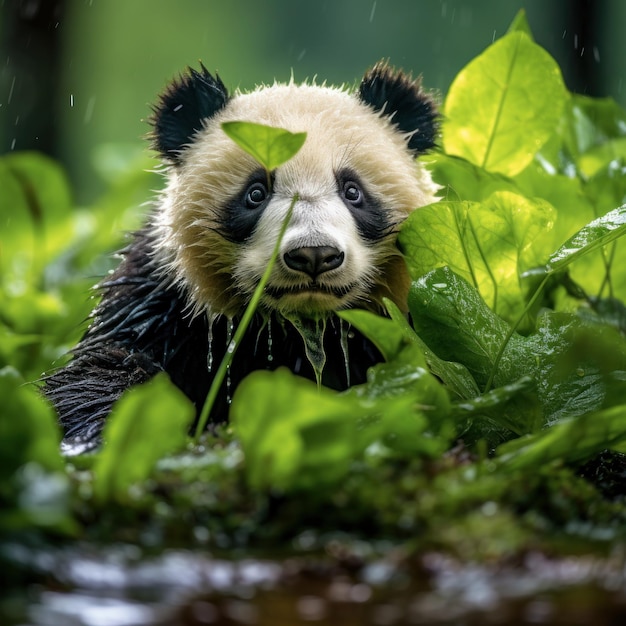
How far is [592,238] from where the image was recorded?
5.80 ft

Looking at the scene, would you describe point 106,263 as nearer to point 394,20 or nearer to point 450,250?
point 450,250

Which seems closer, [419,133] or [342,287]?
[342,287]

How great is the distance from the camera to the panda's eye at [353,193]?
8.50ft

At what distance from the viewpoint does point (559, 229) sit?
2461 mm

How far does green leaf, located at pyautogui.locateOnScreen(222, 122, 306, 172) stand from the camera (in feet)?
5.30

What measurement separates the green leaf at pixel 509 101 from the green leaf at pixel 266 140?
1.08 metres

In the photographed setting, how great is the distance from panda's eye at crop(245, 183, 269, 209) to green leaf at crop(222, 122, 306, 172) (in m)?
0.85

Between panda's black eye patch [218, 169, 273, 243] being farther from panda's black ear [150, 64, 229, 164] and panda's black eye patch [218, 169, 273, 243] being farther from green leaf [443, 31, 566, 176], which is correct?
green leaf [443, 31, 566, 176]

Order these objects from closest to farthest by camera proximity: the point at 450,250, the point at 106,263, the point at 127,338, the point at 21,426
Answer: the point at 21,426
the point at 450,250
the point at 127,338
the point at 106,263

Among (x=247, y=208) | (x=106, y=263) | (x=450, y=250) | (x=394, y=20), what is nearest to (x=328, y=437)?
(x=450, y=250)

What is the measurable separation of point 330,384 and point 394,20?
32.6 ft

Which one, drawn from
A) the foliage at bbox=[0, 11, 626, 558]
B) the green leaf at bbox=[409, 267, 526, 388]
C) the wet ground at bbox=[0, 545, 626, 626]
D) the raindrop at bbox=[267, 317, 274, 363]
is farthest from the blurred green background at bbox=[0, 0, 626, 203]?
the wet ground at bbox=[0, 545, 626, 626]

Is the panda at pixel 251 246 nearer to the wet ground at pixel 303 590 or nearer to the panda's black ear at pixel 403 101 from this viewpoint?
the panda's black ear at pixel 403 101

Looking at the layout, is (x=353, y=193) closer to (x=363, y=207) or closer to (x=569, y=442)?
(x=363, y=207)
